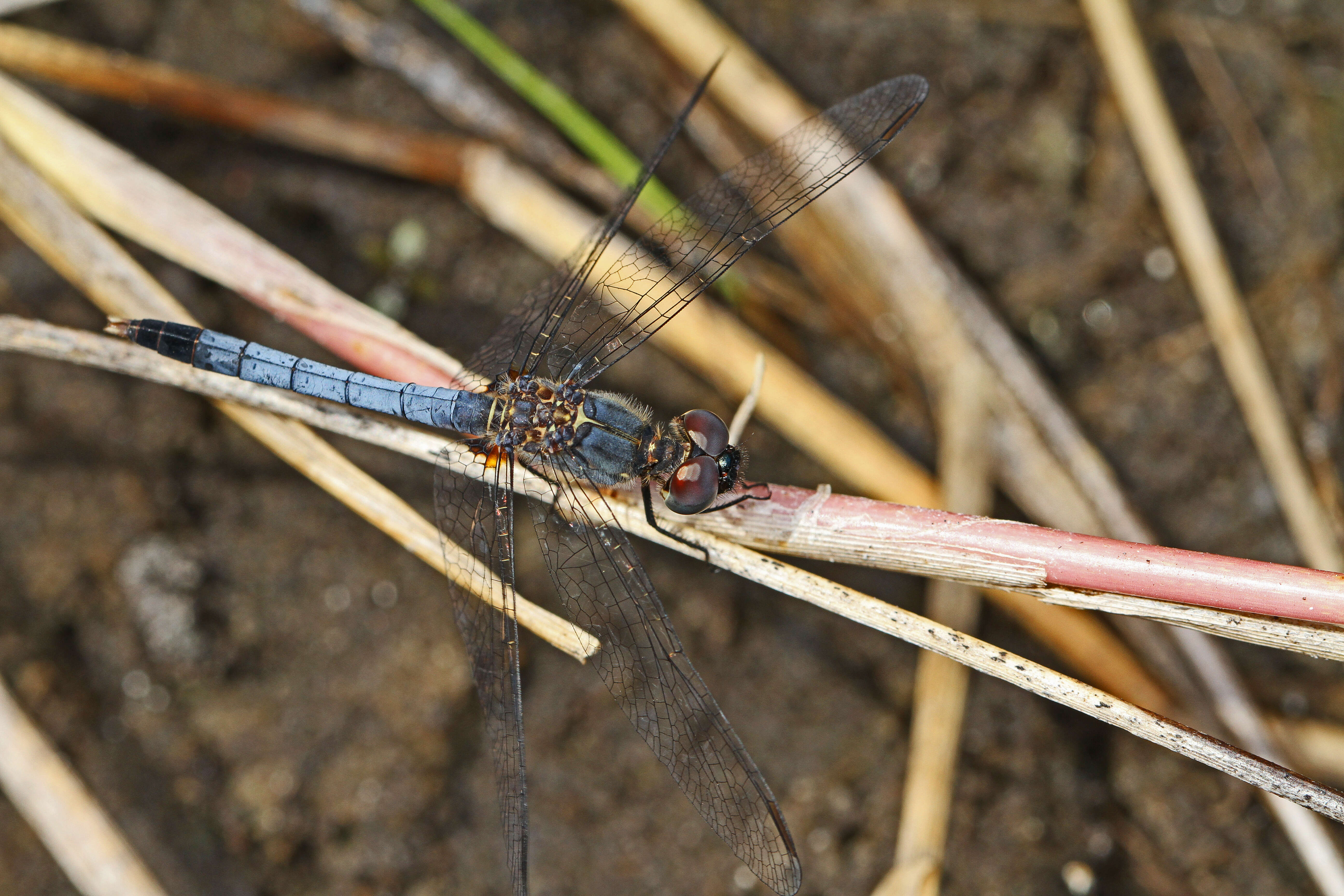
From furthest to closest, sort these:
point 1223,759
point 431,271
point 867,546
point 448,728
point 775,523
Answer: point 431,271 < point 448,728 < point 775,523 < point 867,546 < point 1223,759

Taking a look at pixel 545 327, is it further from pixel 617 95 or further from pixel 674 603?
pixel 617 95

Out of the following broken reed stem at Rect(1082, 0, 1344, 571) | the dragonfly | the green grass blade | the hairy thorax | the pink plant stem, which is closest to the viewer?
the pink plant stem

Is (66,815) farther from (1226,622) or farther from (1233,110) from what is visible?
(1233,110)

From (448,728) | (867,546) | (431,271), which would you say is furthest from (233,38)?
(867,546)

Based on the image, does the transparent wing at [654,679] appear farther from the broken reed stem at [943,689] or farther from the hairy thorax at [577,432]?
the broken reed stem at [943,689]

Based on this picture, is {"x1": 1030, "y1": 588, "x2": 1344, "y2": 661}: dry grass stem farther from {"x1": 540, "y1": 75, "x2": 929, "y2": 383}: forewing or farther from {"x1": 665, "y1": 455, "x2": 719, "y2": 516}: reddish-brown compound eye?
{"x1": 540, "y1": 75, "x2": 929, "y2": 383}: forewing

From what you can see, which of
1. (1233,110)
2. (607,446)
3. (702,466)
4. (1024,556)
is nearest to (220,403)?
(607,446)

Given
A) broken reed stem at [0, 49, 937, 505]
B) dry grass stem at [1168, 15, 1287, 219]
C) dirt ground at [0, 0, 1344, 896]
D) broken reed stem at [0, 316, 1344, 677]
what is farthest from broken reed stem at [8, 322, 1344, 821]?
dry grass stem at [1168, 15, 1287, 219]
